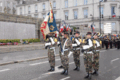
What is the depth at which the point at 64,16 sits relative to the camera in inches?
1938

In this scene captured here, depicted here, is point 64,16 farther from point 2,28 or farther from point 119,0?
point 2,28

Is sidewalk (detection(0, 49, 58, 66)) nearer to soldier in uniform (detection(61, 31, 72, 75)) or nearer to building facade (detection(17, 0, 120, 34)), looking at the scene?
soldier in uniform (detection(61, 31, 72, 75))

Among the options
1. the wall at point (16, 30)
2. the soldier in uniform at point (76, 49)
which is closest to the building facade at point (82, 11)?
the wall at point (16, 30)

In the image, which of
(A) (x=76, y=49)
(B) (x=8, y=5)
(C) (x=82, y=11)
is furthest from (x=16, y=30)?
(B) (x=8, y=5)

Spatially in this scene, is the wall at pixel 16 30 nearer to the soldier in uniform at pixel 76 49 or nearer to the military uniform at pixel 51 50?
the military uniform at pixel 51 50

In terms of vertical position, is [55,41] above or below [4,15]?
below

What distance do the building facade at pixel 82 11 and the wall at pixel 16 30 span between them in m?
19.6

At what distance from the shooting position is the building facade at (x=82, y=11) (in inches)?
1645

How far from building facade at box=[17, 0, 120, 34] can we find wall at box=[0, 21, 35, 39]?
19616 mm

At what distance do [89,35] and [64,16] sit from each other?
43670 millimetres

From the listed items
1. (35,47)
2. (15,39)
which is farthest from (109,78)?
(15,39)

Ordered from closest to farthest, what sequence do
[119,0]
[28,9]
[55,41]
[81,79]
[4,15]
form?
[81,79] < [55,41] < [4,15] < [119,0] < [28,9]

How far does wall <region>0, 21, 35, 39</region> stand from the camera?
19.1 metres

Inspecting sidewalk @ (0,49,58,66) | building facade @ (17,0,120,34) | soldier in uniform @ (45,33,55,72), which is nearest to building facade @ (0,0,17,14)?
building facade @ (17,0,120,34)
